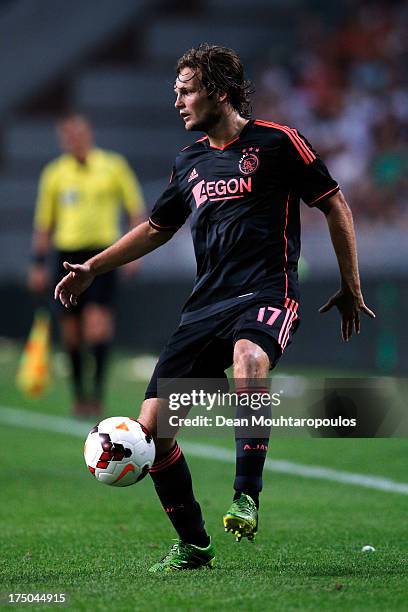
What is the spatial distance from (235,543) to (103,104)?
19.1 meters

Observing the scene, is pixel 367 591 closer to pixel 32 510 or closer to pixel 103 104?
pixel 32 510

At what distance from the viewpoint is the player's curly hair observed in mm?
5051

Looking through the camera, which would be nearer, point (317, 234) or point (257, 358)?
point (257, 358)

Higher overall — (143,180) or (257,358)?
(143,180)

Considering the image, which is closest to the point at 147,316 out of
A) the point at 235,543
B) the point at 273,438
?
the point at 273,438

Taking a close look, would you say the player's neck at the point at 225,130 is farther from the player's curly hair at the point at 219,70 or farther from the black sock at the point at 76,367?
the black sock at the point at 76,367

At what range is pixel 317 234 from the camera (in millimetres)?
15875

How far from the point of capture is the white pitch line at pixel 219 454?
24.3ft

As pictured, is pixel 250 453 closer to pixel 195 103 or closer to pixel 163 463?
pixel 163 463

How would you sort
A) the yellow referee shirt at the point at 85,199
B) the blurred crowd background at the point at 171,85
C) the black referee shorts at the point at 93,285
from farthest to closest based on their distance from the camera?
the blurred crowd background at the point at 171,85
the yellow referee shirt at the point at 85,199
the black referee shorts at the point at 93,285

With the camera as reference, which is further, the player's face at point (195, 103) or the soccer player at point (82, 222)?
the soccer player at point (82, 222)

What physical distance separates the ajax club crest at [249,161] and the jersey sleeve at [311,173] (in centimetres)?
14

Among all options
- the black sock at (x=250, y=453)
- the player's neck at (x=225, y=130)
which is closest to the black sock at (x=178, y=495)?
the black sock at (x=250, y=453)

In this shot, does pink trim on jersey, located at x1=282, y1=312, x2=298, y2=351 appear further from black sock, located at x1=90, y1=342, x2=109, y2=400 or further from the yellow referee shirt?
the yellow referee shirt
